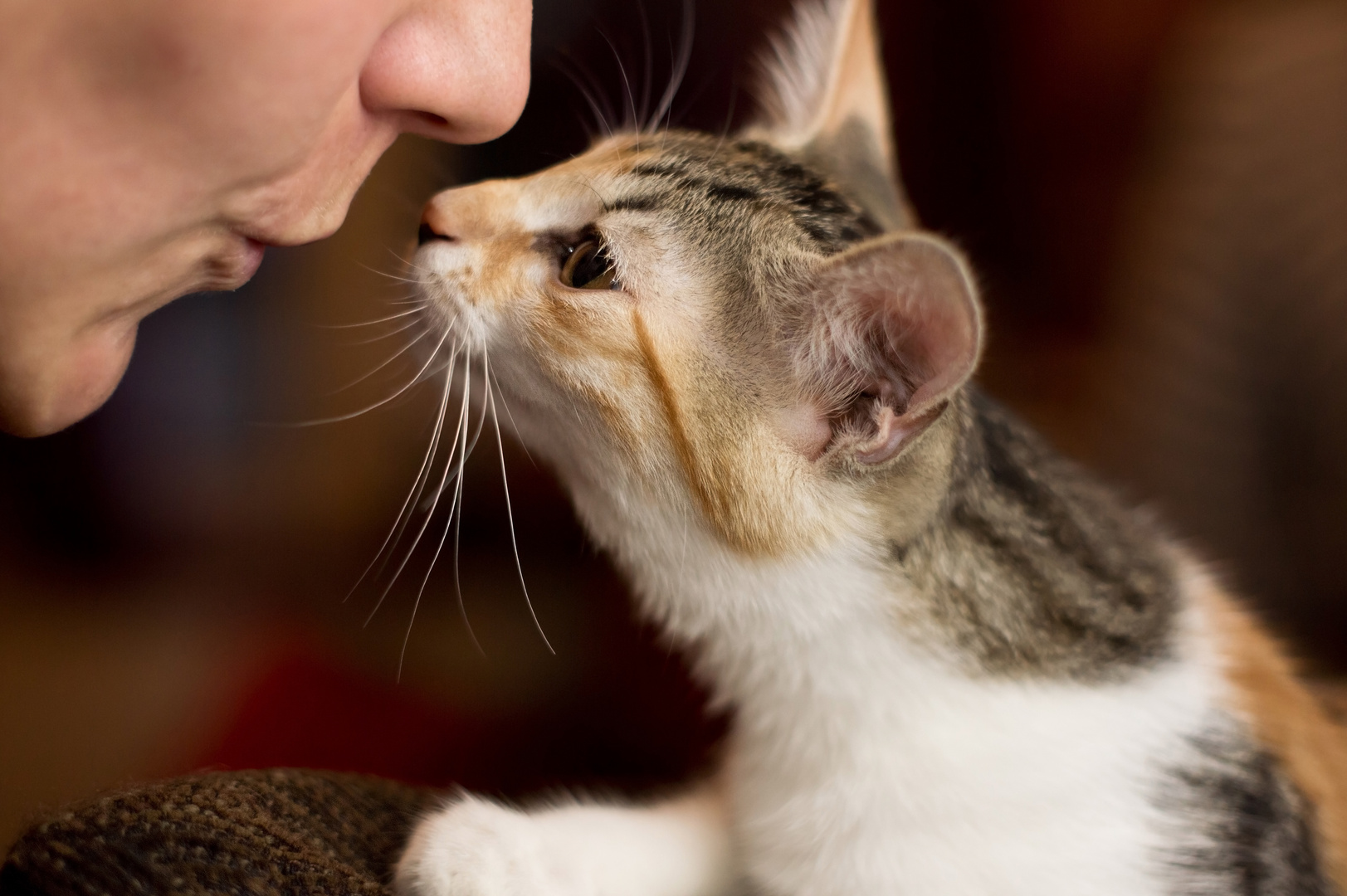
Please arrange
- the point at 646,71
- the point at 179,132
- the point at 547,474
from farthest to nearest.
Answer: the point at 547,474 < the point at 646,71 < the point at 179,132

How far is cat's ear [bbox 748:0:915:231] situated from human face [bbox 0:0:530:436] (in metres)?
0.41

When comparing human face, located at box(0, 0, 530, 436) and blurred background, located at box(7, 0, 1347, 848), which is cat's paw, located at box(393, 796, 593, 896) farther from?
blurred background, located at box(7, 0, 1347, 848)

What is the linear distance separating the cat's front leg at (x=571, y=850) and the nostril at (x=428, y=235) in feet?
1.41

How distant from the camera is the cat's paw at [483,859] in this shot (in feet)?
2.08

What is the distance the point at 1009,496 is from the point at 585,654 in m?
1.25

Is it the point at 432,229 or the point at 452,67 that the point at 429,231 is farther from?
the point at 452,67

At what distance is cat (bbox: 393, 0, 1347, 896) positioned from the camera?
0.70m

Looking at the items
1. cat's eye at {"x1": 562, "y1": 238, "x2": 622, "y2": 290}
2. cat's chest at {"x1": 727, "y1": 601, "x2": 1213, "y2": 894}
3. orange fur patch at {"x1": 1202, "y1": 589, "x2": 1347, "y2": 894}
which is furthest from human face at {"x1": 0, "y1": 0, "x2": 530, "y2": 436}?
orange fur patch at {"x1": 1202, "y1": 589, "x2": 1347, "y2": 894}

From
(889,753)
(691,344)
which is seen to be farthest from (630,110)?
(889,753)

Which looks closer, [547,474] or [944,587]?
[944,587]

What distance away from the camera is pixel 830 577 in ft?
2.39

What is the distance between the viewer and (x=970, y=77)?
6.19 feet

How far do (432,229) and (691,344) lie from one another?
0.78 ft

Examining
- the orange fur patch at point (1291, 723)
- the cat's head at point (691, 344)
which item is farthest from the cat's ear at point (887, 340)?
the orange fur patch at point (1291, 723)
